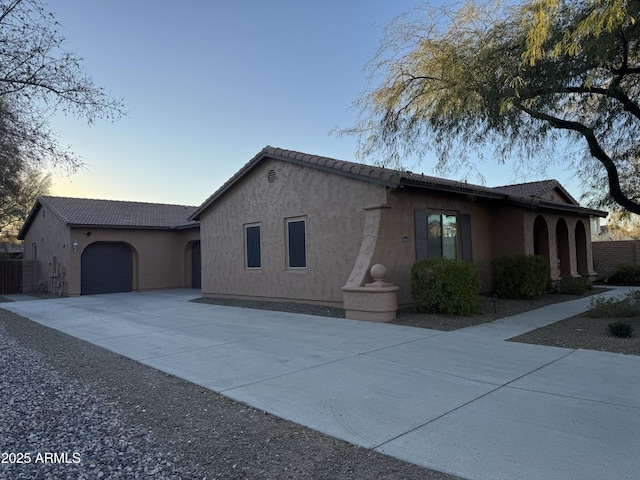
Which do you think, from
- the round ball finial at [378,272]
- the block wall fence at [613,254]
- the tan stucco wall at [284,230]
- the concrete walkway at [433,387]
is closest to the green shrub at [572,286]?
the block wall fence at [613,254]

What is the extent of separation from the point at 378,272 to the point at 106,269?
54.3 feet

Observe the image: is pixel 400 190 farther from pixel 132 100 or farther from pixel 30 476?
pixel 30 476

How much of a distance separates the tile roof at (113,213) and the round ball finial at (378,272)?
12140 millimetres

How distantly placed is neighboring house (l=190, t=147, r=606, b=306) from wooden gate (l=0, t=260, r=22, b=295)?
12.5m

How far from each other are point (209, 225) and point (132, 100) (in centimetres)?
886

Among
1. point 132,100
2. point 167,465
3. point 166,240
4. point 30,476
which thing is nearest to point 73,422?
point 30,476

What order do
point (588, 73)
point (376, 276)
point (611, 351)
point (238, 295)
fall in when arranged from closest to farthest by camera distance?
1. point (611, 351)
2. point (588, 73)
3. point (376, 276)
4. point (238, 295)

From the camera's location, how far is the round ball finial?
10555mm

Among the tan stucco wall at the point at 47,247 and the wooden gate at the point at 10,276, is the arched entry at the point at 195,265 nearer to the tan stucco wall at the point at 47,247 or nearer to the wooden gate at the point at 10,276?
the tan stucco wall at the point at 47,247

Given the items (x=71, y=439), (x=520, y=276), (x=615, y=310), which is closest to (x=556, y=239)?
(x=520, y=276)

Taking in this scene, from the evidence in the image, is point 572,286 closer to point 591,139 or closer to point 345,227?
point 591,139

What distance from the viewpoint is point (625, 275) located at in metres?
19.2

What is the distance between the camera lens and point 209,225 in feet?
59.5

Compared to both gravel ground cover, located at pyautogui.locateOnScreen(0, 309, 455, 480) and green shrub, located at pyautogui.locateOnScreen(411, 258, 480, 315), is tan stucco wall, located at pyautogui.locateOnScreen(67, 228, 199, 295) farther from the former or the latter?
gravel ground cover, located at pyautogui.locateOnScreen(0, 309, 455, 480)
